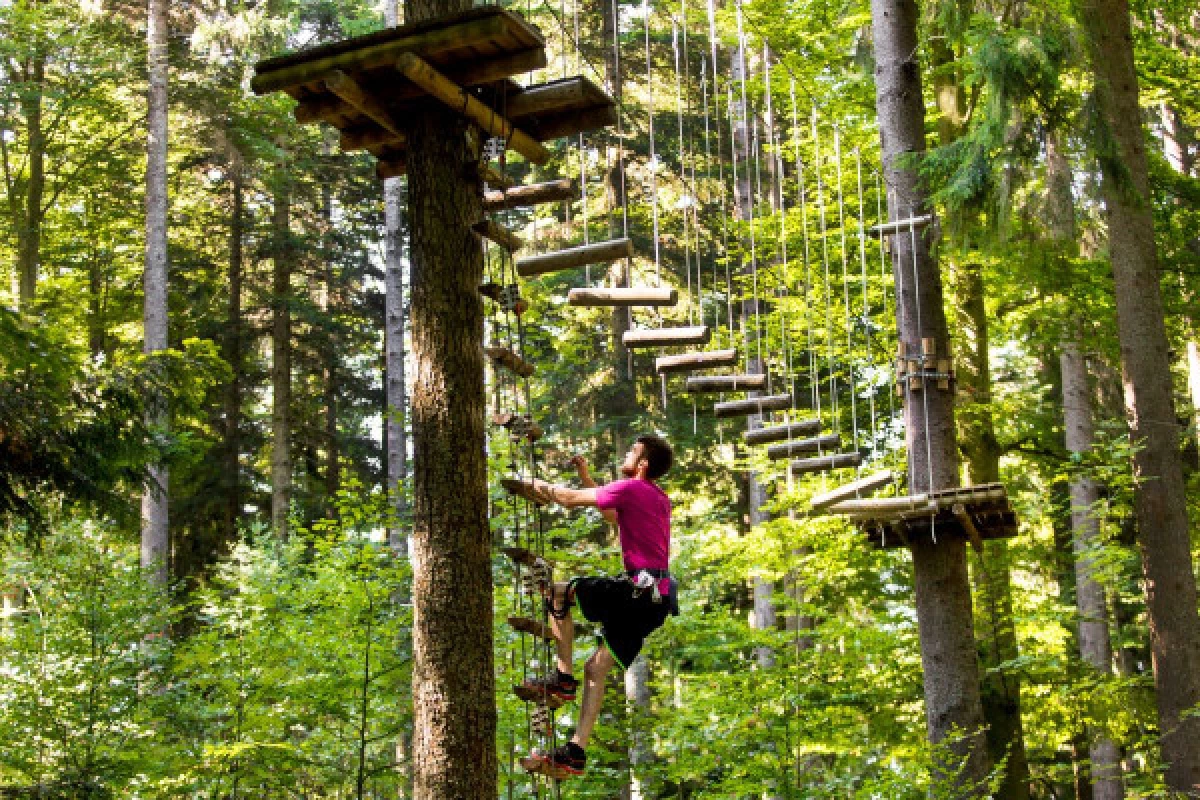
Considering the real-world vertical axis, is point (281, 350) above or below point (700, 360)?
above

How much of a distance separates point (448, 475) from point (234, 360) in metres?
13.6

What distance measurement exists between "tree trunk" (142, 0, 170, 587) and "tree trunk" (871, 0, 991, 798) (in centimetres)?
811

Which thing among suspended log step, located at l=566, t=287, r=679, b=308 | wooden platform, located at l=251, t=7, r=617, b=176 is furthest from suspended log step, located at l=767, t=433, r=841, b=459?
wooden platform, located at l=251, t=7, r=617, b=176

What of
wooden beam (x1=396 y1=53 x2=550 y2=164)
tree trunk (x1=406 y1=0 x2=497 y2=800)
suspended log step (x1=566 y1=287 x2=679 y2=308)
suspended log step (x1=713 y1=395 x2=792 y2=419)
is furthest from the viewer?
suspended log step (x1=713 y1=395 x2=792 y2=419)

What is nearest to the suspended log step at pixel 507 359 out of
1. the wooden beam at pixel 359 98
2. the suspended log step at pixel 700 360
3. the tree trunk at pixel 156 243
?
the wooden beam at pixel 359 98

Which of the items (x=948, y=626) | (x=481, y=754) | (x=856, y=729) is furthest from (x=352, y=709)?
(x=481, y=754)

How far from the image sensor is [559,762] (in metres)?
5.45

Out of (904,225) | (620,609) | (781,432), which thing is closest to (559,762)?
(620,609)

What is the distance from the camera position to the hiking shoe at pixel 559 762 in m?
5.37

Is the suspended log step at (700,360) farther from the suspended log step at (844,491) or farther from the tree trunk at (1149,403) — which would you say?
the tree trunk at (1149,403)

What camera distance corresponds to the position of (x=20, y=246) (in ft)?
51.4

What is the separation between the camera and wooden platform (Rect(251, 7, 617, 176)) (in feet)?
17.5

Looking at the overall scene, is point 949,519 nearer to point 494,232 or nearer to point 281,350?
point 494,232

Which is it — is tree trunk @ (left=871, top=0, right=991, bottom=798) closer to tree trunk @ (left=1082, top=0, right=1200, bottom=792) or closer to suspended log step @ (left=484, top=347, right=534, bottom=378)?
tree trunk @ (left=1082, top=0, right=1200, bottom=792)
